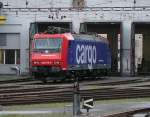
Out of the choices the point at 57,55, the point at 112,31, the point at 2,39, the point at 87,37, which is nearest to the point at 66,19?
the point at 2,39

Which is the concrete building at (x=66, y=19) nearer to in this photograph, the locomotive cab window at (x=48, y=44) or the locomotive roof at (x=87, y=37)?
the locomotive roof at (x=87, y=37)

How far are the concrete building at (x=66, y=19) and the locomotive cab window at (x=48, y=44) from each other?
659 inches

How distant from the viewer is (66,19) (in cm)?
5847

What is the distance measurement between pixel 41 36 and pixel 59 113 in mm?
20748

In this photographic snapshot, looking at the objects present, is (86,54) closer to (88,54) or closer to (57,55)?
(88,54)

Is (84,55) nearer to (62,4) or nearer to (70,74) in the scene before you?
(70,74)

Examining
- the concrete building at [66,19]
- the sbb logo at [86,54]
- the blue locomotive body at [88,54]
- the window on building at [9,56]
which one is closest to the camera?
the blue locomotive body at [88,54]

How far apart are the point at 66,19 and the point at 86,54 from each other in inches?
629

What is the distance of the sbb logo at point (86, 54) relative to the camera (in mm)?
41344

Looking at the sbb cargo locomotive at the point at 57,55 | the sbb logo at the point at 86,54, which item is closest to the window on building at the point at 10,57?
the sbb logo at the point at 86,54

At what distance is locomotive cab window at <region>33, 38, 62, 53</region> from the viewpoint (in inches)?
1570

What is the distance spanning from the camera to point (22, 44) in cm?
5897

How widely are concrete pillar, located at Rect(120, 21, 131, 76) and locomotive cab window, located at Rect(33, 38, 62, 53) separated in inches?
703

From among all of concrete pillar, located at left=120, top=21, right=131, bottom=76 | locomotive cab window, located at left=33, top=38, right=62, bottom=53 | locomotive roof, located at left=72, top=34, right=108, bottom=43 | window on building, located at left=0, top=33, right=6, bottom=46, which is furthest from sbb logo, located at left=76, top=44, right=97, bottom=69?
window on building, located at left=0, top=33, right=6, bottom=46
